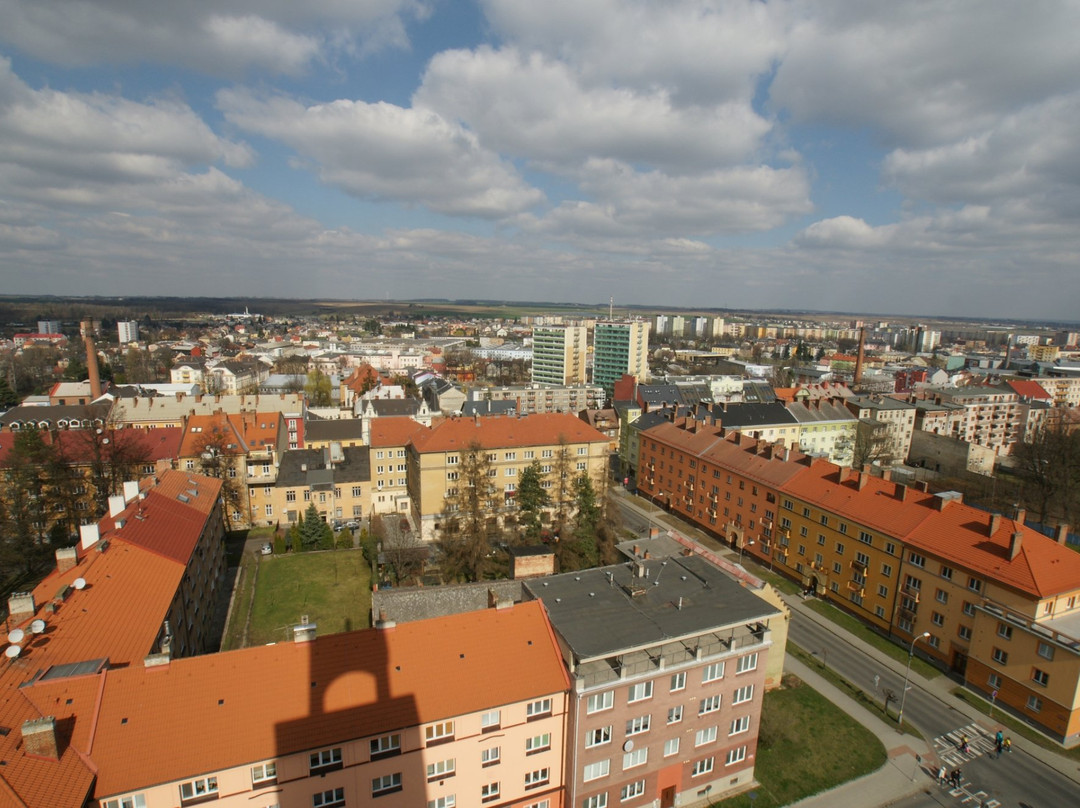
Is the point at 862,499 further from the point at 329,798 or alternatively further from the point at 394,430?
the point at 394,430

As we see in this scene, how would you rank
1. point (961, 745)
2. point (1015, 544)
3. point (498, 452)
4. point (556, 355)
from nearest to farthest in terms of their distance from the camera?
point (961, 745) → point (1015, 544) → point (498, 452) → point (556, 355)

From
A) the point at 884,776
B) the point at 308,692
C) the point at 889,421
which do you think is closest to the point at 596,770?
the point at 308,692

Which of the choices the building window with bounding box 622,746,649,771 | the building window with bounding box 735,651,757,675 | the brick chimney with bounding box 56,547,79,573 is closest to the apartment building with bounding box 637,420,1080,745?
the building window with bounding box 735,651,757,675

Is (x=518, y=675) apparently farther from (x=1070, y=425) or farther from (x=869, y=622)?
(x=1070, y=425)

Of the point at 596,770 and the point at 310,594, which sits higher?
the point at 596,770

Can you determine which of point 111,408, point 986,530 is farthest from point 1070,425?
point 111,408

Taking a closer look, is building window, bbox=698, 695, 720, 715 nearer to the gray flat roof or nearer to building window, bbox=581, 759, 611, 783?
the gray flat roof

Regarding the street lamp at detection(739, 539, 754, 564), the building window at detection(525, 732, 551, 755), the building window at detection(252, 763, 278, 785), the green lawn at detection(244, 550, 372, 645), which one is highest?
the building window at detection(252, 763, 278, 785)

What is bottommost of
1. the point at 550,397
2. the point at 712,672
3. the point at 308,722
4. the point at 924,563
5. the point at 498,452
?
the point at 550,397
